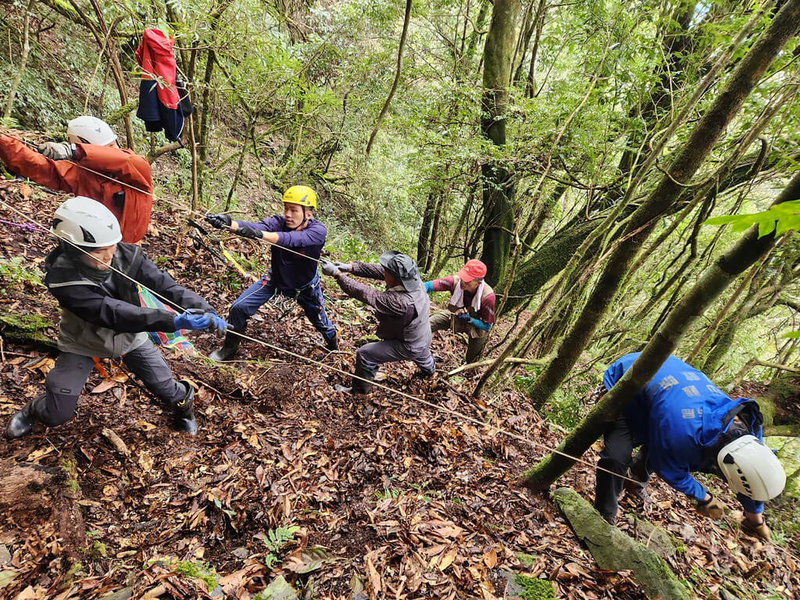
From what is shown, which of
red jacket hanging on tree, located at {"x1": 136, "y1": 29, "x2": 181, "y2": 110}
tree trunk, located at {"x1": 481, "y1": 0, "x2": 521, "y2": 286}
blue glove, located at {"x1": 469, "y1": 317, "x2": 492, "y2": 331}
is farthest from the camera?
tree trunk, located at {"x1": 481, "y1": 0, "x2": 521, "y2": 286}

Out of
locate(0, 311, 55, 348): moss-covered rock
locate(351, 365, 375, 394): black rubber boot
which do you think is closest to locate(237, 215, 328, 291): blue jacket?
locate(351, 365, 375, 394): black rubber boot

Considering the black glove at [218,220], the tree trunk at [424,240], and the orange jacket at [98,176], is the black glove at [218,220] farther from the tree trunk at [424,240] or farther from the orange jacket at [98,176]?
the tree trunk at [424,240]

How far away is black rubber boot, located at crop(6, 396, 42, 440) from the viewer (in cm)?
307

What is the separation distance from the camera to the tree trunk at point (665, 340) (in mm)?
2283

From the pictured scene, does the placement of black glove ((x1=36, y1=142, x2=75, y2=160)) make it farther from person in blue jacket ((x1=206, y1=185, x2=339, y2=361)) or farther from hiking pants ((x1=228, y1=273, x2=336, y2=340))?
hiking pants ((x1=228, y1=273, x2=336, y2=340))

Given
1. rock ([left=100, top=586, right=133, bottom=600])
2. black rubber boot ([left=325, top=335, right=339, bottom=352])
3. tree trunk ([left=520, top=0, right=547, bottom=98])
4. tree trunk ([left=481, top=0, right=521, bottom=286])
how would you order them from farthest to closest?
tree trunk ([left=520, top=0, right=547, bottom=98]) → tree trunk ([left=481, top=0, right=521, bottom=286]) → black rubber boot ([left=325, top=335, right=339, bottom=352]) → rock ([left=100, top=586, right=133, bottom=600])

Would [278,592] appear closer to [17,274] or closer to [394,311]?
[394,311]

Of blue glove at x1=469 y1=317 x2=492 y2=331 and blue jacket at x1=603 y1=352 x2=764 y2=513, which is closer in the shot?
blue jacket at x1=603 y1=352 x2=764 y2=513

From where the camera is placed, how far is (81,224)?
2852mm

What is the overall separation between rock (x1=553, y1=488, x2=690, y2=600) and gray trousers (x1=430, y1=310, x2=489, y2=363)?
3.06 metres

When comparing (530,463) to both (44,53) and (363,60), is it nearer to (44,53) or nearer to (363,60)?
(363,60)

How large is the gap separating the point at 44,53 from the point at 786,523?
15.6 meters

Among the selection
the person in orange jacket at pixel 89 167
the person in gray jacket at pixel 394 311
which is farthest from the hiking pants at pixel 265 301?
the person in orange jacket at pixel 89 167

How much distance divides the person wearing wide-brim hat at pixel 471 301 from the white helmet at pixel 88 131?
4.28m
